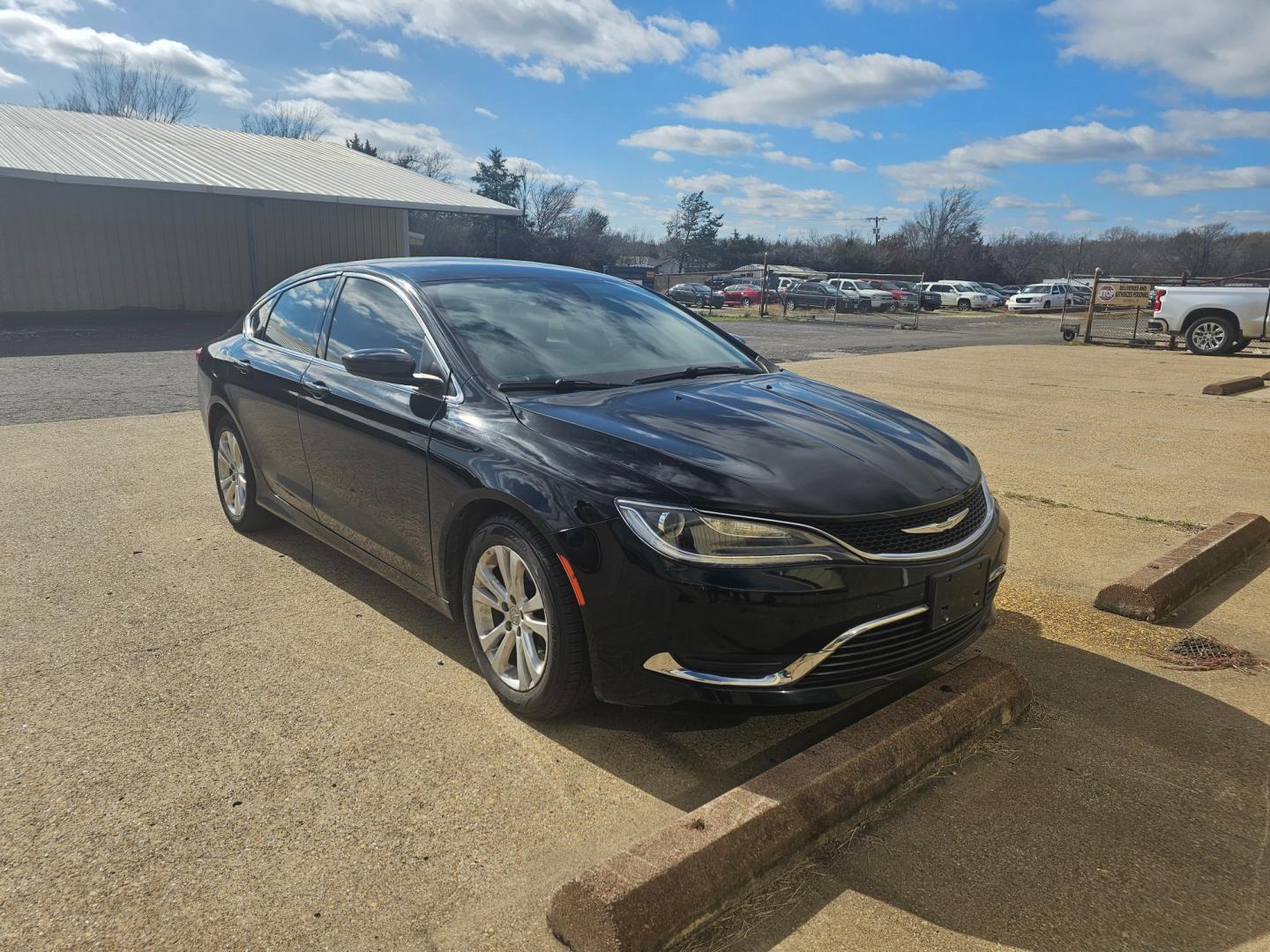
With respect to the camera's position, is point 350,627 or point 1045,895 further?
point 350,627

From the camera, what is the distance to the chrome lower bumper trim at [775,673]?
261 centimetres

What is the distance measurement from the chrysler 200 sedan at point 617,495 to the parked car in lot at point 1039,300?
47.0 meters

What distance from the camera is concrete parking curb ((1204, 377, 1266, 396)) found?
39.2 feet

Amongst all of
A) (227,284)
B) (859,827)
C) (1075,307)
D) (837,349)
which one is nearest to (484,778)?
(859,827)

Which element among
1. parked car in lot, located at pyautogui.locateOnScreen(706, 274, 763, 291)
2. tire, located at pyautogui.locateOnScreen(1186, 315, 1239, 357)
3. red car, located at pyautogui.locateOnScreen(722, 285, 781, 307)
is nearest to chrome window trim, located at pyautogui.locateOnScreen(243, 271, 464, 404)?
tire, located at pyautogui.locateOnScreen(1186, 315, 1239, 357)

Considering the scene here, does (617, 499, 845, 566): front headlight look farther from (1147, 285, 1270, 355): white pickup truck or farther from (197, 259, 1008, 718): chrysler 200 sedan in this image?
(1147, 285, 1270, 355): white pickup truck

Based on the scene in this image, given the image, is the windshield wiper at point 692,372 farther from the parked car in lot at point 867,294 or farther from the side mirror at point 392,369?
the parked car in lot at point 867,294

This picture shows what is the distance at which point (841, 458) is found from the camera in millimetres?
2959

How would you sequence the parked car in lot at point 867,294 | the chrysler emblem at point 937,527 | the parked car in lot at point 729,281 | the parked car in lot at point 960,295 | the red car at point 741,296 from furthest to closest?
the parked car in lot at point 729,281 → the parked car in lot at point 960,295 → the red car at point 741,296 → the parked car in lot at point 867,294 → the chrysler emblem at point 937,527

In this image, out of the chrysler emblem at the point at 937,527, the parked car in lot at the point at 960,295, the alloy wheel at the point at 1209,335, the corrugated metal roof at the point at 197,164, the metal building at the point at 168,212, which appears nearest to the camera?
the chrysler emblem at the point at 937,527

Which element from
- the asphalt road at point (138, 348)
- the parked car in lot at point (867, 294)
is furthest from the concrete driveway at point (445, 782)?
the parked car in lot at point (867, 294)

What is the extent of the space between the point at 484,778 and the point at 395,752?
1.14 feet

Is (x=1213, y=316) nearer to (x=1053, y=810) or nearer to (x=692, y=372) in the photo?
(x=692, y=372)

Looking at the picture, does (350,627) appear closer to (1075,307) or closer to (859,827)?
(859,827)
